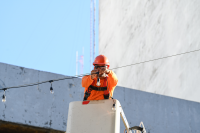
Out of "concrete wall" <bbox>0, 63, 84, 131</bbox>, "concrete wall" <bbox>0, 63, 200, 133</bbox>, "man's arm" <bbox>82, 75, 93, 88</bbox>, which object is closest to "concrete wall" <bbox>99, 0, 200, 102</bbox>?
"concrete wall" <bbox>0, 63, 200, 133</bbox>

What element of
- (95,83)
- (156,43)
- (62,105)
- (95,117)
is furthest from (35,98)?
(156,43)

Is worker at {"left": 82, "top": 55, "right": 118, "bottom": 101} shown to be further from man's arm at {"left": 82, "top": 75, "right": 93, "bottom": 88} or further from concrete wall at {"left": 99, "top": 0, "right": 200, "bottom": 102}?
concrete wall at {"left": 99, "top": 0, "right": 200, "bottom": 102}

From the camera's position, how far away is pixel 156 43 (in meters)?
10.5

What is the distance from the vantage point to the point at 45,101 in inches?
248

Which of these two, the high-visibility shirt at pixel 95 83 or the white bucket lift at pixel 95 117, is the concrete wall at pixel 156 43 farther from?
the white bucket lift at pixel 95 117

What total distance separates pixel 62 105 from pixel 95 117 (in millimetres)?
2579

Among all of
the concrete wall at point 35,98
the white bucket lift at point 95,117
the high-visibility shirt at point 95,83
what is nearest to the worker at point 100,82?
the high-visibility shirt at point 95,83

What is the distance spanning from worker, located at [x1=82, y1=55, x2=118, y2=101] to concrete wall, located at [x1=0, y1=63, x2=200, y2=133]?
2.10 m

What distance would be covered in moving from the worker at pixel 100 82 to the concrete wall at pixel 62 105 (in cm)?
210

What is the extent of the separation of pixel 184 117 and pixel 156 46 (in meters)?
3.48

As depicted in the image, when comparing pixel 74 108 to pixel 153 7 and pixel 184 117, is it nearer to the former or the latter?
pixel 184 117

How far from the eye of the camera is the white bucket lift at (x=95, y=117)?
393 cm

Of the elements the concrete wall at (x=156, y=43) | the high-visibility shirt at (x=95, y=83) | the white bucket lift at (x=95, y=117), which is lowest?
the white bucket lift at (x=95, y=117)

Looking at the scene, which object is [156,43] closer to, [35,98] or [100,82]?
[35,98]
